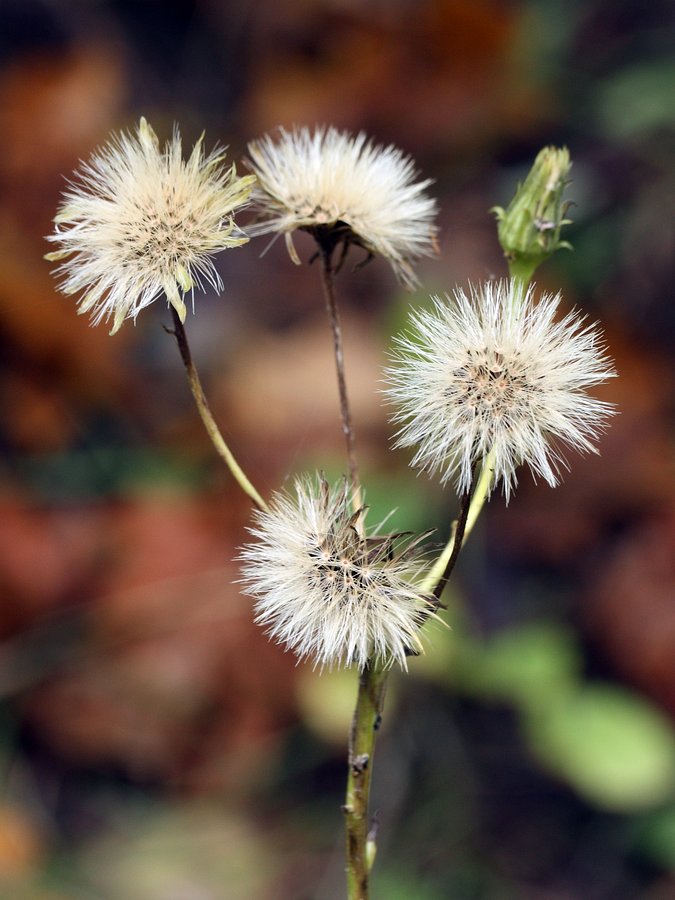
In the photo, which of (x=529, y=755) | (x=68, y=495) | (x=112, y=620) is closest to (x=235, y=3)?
(x=68, y=495)

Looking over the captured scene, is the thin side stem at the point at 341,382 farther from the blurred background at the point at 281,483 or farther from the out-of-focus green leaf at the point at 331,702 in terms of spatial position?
the out-of-focus green leaf at the point at 331,702

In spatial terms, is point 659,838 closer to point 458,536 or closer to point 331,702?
Result: point 331,702

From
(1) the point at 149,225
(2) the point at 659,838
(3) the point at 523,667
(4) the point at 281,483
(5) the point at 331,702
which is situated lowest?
(2) the point at 659,838

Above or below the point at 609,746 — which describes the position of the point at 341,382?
above

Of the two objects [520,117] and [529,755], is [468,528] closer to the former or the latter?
[529,755]

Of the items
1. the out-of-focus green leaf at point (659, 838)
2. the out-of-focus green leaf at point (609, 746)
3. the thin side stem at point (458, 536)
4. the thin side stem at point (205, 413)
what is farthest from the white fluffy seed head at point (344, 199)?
the out-of-focus green leaf at point (659, 838)

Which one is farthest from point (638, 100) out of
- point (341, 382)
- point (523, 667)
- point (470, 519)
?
point (470, 519)
